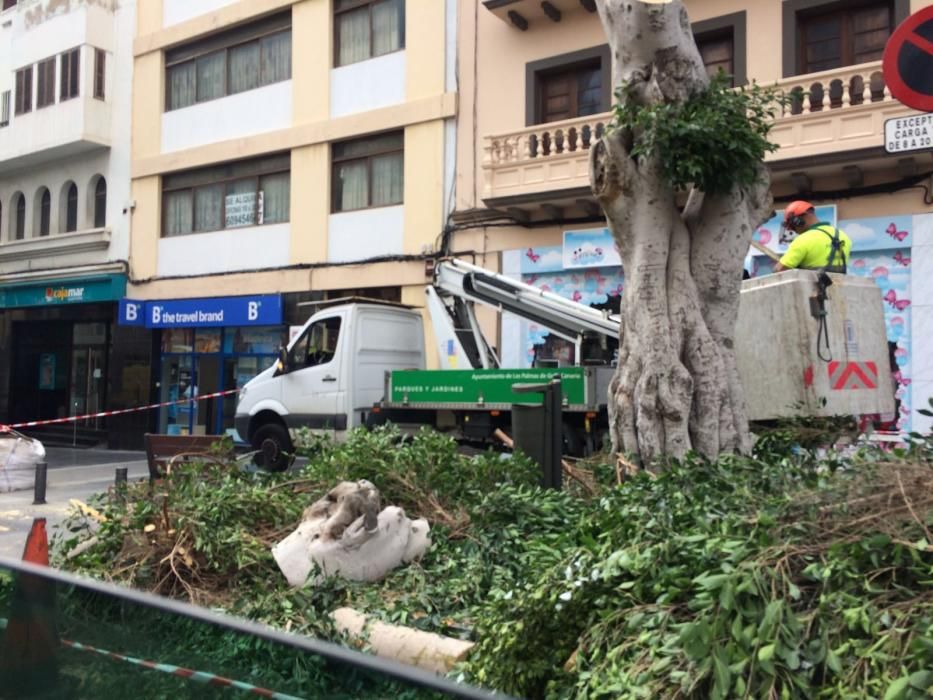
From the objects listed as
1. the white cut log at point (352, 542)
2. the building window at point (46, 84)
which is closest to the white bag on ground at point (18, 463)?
the white cut log at point (352, 542)

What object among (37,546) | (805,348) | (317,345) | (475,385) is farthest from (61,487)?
(805,348)

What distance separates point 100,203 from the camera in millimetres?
20625

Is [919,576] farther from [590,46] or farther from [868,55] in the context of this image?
[590,46]

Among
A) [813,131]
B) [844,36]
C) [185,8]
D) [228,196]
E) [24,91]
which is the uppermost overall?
[185,8]

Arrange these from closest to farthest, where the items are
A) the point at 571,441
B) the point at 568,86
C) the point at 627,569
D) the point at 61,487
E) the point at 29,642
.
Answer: the point at 29,642 < the point at 627,569 < the point at 571,441 < the point at 61,487 < the point at 568,86

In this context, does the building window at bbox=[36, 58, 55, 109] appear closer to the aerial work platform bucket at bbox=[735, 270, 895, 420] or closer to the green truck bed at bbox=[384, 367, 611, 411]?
the green truck bed at bbox=[384, 367, 611, 411]

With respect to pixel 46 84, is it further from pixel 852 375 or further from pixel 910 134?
pixel 910 134

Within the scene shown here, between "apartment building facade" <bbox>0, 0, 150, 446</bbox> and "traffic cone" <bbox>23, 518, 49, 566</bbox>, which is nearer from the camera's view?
"traffic cone" <bbox>23, 518, 49, 566</bbox>

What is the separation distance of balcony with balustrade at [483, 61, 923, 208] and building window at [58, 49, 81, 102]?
12.5 m

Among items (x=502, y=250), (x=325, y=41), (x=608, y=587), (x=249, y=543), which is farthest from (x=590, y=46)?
(x=608, y=587)

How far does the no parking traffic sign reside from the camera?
4.09 m

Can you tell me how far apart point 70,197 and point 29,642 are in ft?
69.7

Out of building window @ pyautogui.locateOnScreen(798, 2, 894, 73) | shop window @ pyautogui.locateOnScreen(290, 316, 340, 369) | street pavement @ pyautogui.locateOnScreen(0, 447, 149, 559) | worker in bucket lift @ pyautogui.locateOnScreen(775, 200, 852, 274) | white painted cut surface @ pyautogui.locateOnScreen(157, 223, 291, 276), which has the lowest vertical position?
street pavement @ pyautogui.locateOnScreen(0, 447, 149, 559)

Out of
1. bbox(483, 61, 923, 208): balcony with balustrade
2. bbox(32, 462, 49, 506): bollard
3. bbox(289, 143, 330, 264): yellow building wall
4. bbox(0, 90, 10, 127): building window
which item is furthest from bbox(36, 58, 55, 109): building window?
bbox(483, 61, 923, 208): balcony with balustrade
